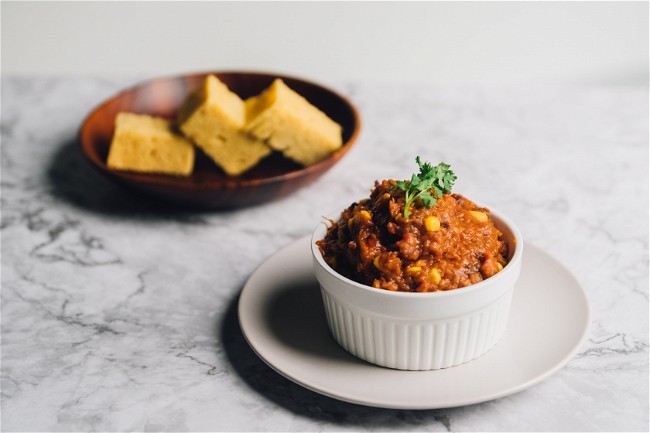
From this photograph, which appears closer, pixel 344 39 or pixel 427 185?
pixel 427 185

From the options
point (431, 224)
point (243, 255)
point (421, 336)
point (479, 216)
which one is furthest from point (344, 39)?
point (421, 336)

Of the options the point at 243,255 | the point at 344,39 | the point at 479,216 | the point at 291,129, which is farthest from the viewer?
the point at 344,39

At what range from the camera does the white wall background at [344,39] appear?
3945mm

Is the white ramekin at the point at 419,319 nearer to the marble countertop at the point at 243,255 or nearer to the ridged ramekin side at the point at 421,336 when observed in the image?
the ridged ramekin side at the point at 421,336

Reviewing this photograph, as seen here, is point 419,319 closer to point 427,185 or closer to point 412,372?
point 412,372

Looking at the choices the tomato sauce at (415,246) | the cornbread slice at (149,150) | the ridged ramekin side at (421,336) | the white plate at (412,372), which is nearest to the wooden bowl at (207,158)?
the cornbread slice at (149,150)

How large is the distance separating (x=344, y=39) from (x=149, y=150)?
Result: 1775 millimetres

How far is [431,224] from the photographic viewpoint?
1636 millimetres

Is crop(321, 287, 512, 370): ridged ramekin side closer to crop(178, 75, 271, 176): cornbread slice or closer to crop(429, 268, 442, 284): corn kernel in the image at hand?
crop(429, 268, 442, 284): corn kernel

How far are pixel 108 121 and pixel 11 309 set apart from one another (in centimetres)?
101

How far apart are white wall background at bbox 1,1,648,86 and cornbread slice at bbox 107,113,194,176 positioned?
1391 mm

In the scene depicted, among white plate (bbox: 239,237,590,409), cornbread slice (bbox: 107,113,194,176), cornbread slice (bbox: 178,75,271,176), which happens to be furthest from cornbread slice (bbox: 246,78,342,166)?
white plate (bbox: 239,237,590,409)

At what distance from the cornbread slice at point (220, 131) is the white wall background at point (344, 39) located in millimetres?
1385

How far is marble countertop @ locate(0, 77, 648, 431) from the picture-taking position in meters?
1.63
